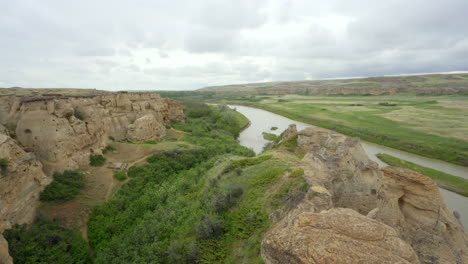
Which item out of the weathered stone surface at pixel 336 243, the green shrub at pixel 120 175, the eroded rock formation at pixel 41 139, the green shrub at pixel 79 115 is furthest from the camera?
the green shrub at pixel 79 115

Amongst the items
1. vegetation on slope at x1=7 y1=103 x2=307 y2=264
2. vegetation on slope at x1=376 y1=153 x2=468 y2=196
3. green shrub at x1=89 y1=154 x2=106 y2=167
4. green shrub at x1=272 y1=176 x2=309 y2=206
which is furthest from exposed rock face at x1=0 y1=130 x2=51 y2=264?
vegetation on slope at x1=376 y1=153 x2=468 y2=196

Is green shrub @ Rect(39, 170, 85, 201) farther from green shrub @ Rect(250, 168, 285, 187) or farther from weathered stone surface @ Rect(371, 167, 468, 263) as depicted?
weathered stone surface @ Rect(371, 167, 468, 263)

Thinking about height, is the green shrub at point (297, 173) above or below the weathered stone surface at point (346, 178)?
above

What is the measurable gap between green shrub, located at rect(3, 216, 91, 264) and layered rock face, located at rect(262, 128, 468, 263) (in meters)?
10.8

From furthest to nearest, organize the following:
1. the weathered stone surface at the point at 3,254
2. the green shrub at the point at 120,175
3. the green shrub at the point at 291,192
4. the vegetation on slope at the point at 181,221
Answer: the green shrub at the point at 120,175 < the vegetation on slope at the point at 181,221 < the green shrub at the point at 291,192 < the weathered stone surface at the point at 3,254

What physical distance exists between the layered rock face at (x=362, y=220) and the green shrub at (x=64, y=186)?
1427cm

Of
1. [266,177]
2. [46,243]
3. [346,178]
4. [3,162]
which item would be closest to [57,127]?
[3,162]

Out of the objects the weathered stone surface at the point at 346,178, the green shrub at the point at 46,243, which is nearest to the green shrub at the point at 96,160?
the green shrub at the point at 46,243

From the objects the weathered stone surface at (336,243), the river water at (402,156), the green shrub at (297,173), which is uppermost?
the weathered stone surface at (336,243)

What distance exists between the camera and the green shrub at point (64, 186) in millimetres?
14008

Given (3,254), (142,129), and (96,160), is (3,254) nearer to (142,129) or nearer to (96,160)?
(96,160)

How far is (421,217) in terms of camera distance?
1025cm

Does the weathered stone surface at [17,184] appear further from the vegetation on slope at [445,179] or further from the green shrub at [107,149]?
the vegetation on slope at [445,179]

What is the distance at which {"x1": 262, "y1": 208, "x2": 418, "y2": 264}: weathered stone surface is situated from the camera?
4.59 meters
